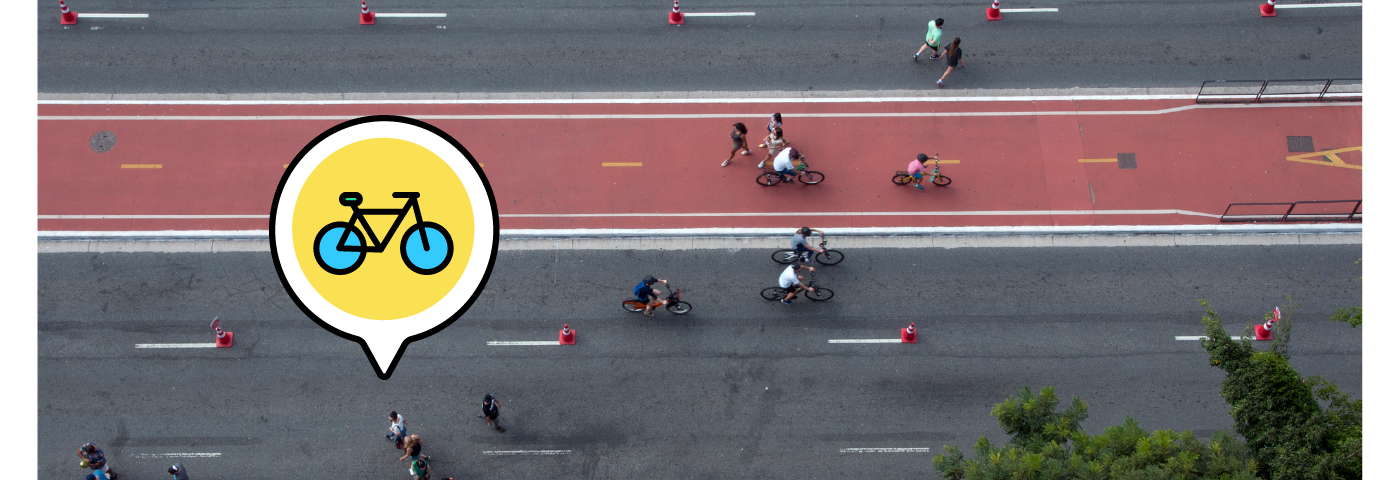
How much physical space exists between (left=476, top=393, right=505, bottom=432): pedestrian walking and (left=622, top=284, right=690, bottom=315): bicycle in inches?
145

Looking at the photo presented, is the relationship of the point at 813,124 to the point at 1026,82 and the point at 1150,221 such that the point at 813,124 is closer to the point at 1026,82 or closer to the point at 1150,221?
the point at 1026,82

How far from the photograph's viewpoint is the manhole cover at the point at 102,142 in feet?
78.7

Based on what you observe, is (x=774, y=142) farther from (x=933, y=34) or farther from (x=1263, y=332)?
(x=1263, y=332)

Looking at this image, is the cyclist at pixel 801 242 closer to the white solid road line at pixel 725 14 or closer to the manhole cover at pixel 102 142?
the white solid road line at pixel 725 14

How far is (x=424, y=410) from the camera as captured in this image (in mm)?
20516

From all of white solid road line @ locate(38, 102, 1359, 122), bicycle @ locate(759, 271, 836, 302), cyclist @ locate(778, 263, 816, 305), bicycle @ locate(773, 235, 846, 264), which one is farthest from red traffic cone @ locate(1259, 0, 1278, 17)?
cyclist @ locate(778, 263, 816, 305)

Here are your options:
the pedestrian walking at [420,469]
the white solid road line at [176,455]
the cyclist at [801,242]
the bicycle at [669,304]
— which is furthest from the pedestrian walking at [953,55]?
the white solid road line at [176,455]

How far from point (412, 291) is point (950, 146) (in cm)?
1801

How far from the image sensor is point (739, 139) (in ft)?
74.9

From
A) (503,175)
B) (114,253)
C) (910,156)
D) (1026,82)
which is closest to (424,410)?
(503,175)

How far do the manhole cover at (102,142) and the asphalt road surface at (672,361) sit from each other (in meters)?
3.18

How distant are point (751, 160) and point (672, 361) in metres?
6.05

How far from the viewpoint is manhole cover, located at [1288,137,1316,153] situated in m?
24.4

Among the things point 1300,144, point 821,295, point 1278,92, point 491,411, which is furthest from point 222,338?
point 1278,92
